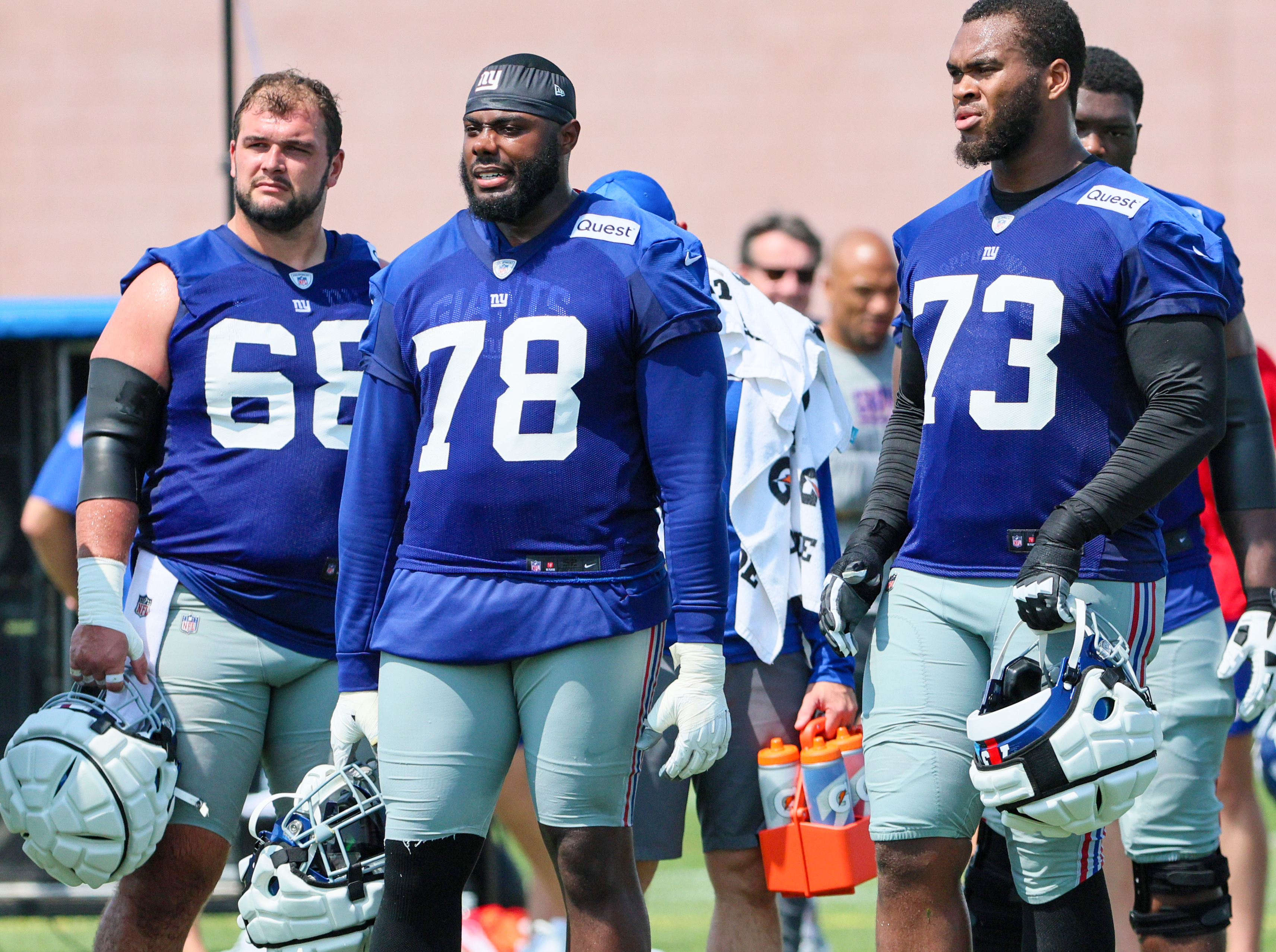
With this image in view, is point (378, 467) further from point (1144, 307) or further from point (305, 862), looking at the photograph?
point (1144, 307)

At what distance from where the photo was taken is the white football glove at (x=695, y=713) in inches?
128

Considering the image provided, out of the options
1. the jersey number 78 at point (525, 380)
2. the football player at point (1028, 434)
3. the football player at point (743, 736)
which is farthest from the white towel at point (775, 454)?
the jersey number 78 at point (525, 380)

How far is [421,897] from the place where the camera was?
3.22 m

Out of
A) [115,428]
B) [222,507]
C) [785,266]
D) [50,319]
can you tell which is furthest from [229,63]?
[222,507]

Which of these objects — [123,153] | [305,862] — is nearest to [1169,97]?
[123,153]

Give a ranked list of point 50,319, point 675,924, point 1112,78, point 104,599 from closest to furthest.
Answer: point 104,599, point 1112,78, point 675,924, point 50,319

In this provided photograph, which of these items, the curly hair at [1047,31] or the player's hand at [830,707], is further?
the player's hand at [830,707]

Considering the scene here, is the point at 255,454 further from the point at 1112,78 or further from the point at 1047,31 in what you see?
the point at 1112,78

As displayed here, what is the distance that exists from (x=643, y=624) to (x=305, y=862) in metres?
0.90

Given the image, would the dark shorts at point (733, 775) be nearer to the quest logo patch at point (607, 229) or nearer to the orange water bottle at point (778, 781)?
the orange water bottle at point (778, 781)

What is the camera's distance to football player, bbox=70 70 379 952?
12.5 feet

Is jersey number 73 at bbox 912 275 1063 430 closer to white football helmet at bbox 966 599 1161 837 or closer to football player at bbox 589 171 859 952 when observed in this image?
white football helmet at bbox 966 599 1161 837

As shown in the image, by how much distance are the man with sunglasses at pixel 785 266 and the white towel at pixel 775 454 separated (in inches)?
32.2

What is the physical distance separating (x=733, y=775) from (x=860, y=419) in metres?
1.97
